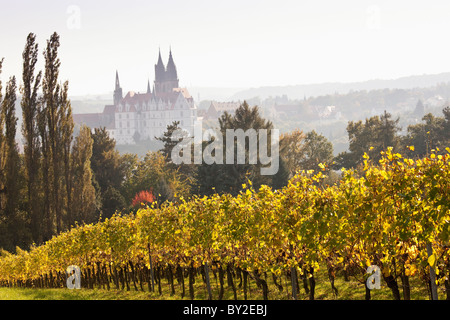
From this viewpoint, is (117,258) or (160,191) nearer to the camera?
(117,258)

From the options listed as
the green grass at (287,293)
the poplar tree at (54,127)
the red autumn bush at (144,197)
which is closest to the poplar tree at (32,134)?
the poplar tree at (54,127)

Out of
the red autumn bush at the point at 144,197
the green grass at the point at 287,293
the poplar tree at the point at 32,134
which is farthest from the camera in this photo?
the red autumn bush at the point at 144,197

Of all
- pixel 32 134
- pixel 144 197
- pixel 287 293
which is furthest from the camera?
pixel 144 197

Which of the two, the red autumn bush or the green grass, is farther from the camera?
the red autumn bush

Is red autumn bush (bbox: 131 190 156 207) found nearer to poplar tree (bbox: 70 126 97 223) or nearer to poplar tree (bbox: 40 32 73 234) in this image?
poplar tree (bbox: 70 126 97 223)

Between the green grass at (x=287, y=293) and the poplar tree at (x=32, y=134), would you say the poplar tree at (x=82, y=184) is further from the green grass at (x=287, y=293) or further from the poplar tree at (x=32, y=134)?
the green grass at (x=287, y=293)

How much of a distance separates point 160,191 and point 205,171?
6.52m

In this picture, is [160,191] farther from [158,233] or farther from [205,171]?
[158,233]

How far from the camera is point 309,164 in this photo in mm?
74188

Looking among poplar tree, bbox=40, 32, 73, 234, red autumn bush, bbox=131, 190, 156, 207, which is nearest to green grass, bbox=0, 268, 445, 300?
poplar tree, bbox=40, 32, 73, 234

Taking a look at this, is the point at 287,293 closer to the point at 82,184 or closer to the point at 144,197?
the point at 82,184

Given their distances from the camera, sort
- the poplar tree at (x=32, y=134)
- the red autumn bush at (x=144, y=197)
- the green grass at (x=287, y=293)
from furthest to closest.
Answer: the red autumn bush at (x=144, y=197), the poplar tree at (x=32, y=134), the green grass at (x=287, y=293)

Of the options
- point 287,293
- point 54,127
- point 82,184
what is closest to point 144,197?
point 82,184
